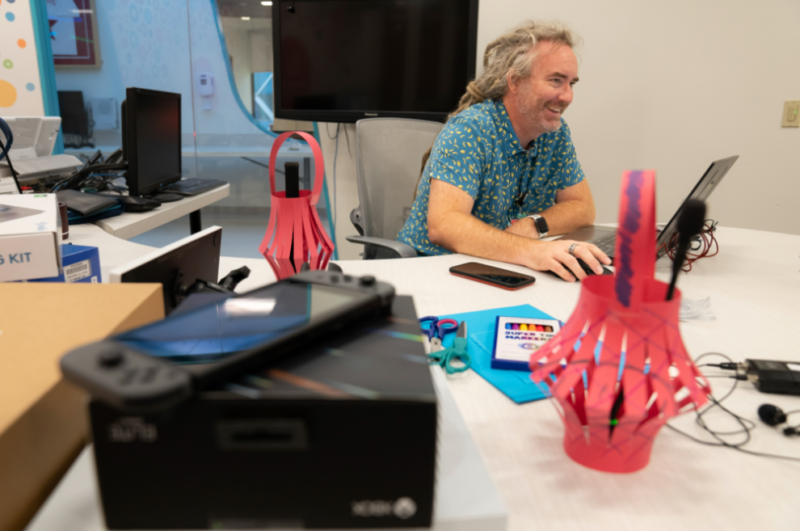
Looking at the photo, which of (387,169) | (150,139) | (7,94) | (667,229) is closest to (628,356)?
(667,229)

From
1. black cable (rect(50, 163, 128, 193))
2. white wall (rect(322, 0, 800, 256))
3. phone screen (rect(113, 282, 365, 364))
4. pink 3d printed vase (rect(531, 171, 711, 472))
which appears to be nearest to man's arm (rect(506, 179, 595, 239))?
white wall (rect(322, 0, 800, 256))

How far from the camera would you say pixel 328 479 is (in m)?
0.36

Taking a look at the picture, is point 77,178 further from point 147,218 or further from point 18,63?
point 18,63

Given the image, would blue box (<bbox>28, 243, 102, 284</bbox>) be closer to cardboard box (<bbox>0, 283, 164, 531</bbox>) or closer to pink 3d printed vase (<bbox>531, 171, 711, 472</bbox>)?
cardboard box (<bbox>0, 283, 164, 531</bbox>)

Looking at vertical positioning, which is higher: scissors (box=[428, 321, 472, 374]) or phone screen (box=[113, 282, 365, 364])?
phone screen (box=[113, 282, 365, 364])

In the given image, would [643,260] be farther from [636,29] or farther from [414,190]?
[636,29]

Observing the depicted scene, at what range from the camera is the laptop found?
1.18m

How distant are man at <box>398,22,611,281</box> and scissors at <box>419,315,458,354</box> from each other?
0.54 m

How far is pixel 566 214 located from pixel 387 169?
71 centimetres

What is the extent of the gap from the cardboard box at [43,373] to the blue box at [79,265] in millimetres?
327

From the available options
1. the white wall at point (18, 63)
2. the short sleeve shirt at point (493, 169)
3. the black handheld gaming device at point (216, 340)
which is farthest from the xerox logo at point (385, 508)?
the white wall at point (18, 63)

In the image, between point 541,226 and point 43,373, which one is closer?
point 43,373

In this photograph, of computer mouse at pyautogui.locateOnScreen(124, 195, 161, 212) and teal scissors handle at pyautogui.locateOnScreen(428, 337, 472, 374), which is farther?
computer mouse at pyautogui.locateOnScreen(124, 195, 161, 212)

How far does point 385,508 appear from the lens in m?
0.37
